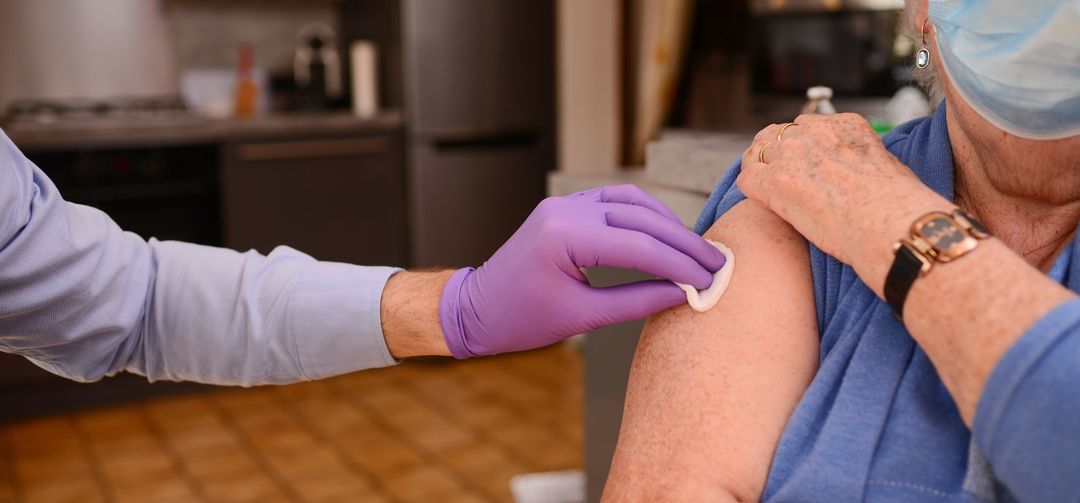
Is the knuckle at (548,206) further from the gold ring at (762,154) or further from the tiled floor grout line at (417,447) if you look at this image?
the tiled floor grout line at (417,447)

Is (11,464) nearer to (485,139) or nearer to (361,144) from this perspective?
(361,144)

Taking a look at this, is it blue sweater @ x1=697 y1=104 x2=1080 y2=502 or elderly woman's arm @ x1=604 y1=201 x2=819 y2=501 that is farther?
elderly woman's arm @ x1=604 y1=201 x2=819 y2=501

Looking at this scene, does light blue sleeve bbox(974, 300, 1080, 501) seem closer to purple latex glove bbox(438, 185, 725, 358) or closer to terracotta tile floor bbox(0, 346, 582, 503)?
purple latex glove bbox(438, 185, 725, 358)

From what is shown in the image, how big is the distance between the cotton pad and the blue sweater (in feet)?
0.26

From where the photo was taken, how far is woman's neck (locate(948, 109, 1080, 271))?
32.9 inches

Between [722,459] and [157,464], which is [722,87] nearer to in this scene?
[157,464]

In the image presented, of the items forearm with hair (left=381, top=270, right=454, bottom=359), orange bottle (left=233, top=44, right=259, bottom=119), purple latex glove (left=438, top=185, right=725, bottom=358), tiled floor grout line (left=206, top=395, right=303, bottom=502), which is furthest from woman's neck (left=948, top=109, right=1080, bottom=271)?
orange bottle (left=233, top=44, right=259, bottom=119)

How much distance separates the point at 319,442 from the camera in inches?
107

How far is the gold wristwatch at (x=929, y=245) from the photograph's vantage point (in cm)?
74

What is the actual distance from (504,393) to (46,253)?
84.8 inches

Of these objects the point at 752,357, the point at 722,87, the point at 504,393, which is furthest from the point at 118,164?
the point at 752,357

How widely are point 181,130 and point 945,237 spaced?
8.92 feet

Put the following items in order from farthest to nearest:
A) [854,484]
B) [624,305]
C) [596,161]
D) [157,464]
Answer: [596,161], [157,464], [624,305], [854,484]

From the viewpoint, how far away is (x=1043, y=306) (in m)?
0.69
